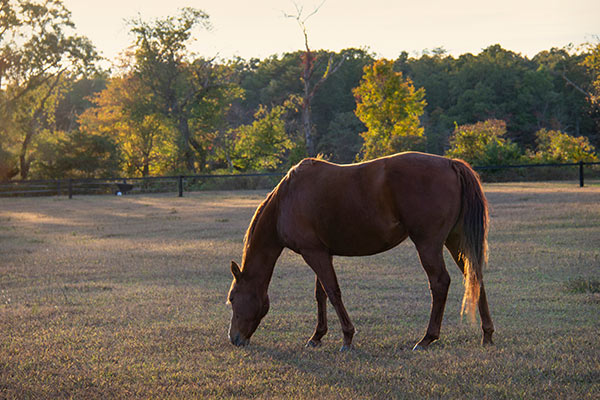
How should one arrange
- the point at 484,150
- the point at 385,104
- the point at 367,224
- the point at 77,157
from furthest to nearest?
1. the point at 385,104
2. the point at 77,157
3. the point at 484,150
4. the point at 367,224

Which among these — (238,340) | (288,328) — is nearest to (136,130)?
(288,328)

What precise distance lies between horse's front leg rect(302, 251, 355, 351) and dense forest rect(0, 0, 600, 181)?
3002cm

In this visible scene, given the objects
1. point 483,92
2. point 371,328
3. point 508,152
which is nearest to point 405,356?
point 371,328

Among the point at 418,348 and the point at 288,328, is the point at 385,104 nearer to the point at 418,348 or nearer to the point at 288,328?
the point at 288,328

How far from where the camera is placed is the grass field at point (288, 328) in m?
4.08

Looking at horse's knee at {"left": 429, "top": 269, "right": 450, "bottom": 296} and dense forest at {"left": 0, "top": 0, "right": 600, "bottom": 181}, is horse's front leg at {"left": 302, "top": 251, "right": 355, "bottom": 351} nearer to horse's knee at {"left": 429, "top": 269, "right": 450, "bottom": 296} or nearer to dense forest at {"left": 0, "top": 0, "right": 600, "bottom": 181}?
horse's knee at {"left": 429, "top": 269, "right": 450, "bottom": 296}

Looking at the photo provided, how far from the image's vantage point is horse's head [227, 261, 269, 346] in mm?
5288

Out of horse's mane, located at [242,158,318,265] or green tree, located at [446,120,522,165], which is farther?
green tree, located at [446,120,522,165]

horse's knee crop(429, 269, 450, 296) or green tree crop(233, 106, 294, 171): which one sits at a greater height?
green tree crop(233, 106, 294, 171)

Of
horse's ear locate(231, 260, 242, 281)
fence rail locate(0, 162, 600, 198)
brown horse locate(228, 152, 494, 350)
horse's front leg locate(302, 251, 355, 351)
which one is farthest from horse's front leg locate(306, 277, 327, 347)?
fence rail locate(0, 162, 600, 198)

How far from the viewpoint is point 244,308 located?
5.35m

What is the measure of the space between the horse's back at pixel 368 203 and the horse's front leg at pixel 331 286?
4.5 inches

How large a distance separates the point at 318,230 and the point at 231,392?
67.8 inches

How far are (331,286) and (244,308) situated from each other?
83 cm
